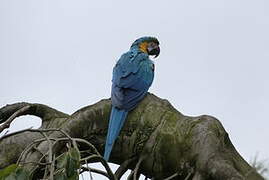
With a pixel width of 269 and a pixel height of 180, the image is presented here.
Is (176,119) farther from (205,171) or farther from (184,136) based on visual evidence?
(205,171)

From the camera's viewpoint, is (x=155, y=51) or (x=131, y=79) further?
(x=155, y=51)

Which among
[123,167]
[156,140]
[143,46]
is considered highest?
[143,46]

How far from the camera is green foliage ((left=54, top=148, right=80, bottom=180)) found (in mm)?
2492

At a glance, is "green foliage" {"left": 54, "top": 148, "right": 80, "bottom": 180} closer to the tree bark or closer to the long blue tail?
the tree bark

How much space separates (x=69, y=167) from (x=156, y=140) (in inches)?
40.9

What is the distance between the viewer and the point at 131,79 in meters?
4.70

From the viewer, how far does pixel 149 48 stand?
19.0 ft

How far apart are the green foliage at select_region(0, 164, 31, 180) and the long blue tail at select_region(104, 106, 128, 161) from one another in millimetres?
1003

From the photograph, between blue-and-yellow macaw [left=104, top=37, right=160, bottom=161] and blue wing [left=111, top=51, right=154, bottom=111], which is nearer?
blue-and-yellow macaw [left=104, top=37, right=160, bottom=161]

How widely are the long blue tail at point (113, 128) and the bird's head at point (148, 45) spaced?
189 centimetres

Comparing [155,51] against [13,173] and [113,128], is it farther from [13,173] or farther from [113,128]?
[13,173]

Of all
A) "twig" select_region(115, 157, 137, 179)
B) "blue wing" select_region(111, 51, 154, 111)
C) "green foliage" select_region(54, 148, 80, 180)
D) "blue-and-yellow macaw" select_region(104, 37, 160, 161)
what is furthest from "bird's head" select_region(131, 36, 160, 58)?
"green foliage" select_region(54, 148, 80, 180)

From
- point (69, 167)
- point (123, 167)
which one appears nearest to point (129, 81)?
point (123, 167)

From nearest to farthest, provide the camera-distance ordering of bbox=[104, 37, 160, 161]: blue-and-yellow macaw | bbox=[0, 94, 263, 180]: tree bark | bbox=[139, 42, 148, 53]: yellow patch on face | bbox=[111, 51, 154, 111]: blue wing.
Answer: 1. bbox=[0, 94, 263, 180]: tree bark
2. bbox=[104, 37, 160, 161]: blue-and-yellow macaw
3. bbox=[111, 51, 154, 111]: blue wing
4. bbox=[139, 42, 148, 53]: yellow patch on face
